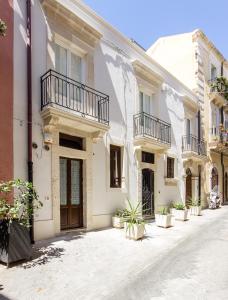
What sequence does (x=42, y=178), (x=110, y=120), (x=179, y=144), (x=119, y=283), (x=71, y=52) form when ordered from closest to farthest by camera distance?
Result: (x=119, y=283) → (x=42, y=178) → (x=71, y=52) → (x=110, y=120) → (x=179, y=144)

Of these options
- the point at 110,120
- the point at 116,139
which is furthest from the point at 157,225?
the point at 110,120

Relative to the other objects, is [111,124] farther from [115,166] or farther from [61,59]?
[61,59]

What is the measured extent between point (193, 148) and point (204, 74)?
5825mm

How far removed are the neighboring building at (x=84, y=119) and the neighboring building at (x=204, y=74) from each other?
5260 millimetres

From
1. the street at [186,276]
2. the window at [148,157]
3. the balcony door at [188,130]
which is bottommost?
the street at [186,276]

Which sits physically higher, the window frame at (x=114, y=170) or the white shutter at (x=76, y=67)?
the white shutter at (x=76, y=67)

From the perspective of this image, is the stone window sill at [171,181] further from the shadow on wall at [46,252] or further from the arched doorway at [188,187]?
the shadow on wall at [46,252]

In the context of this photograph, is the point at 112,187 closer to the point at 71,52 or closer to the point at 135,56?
the point at 71,52

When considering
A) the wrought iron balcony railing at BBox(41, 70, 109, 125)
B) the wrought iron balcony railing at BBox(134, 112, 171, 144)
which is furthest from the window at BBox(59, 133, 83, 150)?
the wrought iron balcony railing at BBox(134, 112, 171, 144)

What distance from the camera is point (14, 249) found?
610 cm

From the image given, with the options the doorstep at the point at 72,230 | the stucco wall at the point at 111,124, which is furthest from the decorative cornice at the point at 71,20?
the doorstep at the point at 72,230

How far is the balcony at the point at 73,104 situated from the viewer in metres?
8.61

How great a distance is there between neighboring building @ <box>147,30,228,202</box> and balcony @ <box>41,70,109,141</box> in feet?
35.8

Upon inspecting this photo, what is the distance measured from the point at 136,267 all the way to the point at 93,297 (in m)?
1.77
